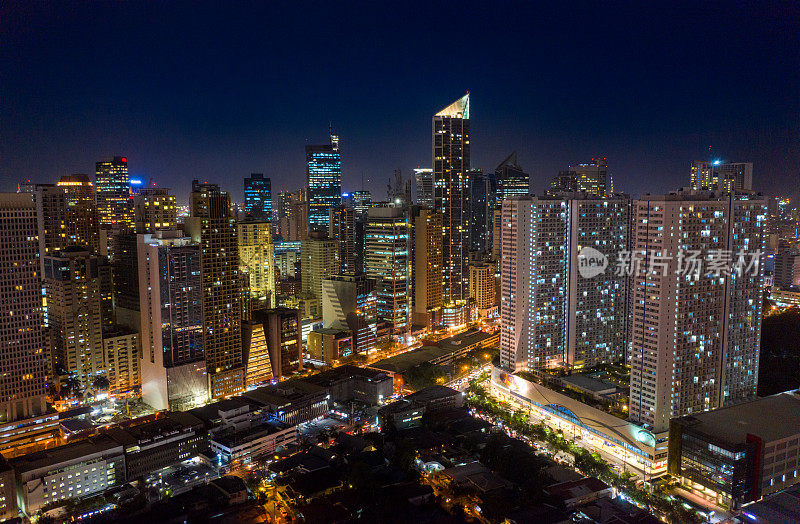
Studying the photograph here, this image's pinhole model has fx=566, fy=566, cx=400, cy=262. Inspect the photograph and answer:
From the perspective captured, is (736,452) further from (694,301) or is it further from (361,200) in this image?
(361,200)

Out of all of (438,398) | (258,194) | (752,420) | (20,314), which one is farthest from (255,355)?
(258,194)

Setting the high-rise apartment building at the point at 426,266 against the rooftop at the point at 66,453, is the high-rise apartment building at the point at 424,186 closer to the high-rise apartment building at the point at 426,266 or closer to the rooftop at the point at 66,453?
the high-rise apartment building at the point at 426,266

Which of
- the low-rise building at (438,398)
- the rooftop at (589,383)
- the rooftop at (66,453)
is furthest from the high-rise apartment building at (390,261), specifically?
the rooftop at (66,453)

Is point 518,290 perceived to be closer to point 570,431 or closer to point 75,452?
point 570,431

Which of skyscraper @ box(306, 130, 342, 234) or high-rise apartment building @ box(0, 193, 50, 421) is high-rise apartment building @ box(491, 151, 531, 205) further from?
high-rise apartment building @ box(0, 193, 50, 421)

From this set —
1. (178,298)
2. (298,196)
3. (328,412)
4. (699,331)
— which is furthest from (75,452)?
(298,196)
